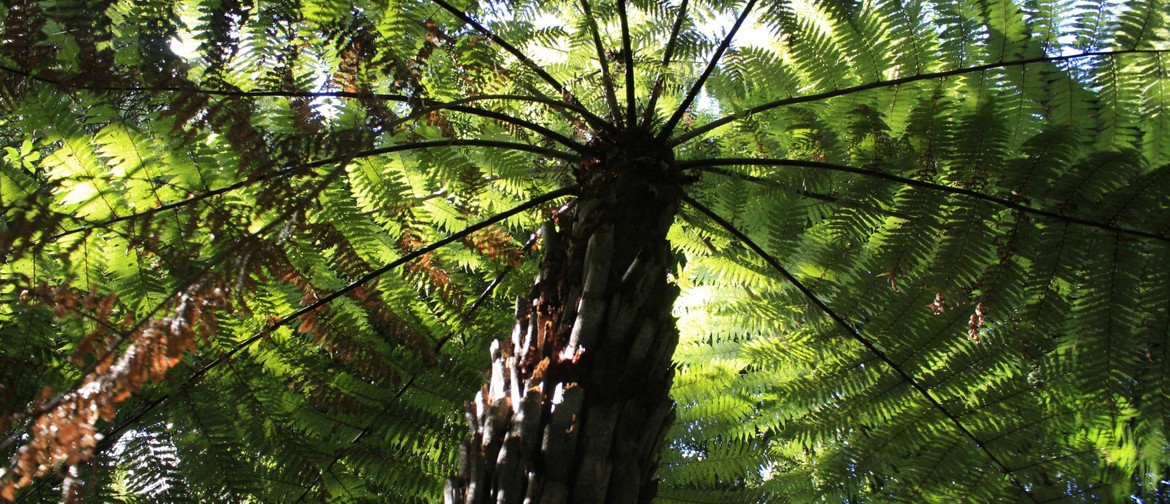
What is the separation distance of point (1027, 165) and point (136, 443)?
258 cm

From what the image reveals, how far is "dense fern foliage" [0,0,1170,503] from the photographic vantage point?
1.92 meters

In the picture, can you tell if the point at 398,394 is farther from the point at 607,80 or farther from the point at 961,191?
the point at 961,191

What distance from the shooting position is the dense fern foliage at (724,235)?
6.31 ft

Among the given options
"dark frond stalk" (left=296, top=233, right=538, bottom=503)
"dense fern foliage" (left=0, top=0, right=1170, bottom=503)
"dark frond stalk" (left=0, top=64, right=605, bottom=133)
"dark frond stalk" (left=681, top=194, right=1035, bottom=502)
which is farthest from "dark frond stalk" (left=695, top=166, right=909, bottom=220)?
"dark frond stalk" (left=296, top=233, right=538, bottom=503)

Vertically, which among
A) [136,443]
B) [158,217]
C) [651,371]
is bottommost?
[136,443]

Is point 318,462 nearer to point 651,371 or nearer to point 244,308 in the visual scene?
point 244,308

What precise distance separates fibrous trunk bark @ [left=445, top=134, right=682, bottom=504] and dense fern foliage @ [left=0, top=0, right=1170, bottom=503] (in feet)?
1.61

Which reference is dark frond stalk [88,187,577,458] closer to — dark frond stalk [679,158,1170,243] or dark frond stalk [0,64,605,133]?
dark frond stalk [0,64,605,133]

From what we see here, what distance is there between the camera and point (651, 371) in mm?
1460

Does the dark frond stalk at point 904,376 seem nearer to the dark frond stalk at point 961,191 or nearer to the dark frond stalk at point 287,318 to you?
the dark frond stalk at point 961,191

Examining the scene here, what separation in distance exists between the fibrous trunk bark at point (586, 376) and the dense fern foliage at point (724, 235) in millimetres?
490

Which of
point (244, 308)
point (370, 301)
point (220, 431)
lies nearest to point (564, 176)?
point (370, 301)

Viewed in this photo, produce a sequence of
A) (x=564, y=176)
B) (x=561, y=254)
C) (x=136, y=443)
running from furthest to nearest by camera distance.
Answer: (x=564, y=176), (x=136, y=443), (x=561, y=254)

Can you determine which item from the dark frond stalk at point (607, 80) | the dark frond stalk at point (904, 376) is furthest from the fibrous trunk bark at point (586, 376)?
the dark frond stalk at point (904, 376)
